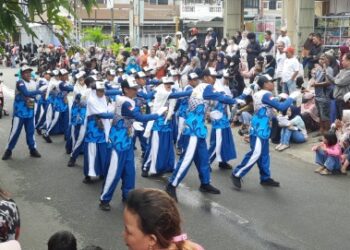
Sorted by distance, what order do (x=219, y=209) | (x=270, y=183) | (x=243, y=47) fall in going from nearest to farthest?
(x=219, y=209)
(x=270, y=183)
(x=243, y=47)

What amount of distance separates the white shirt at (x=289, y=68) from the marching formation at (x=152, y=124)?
9.15 ft

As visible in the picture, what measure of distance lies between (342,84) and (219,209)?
4.55 meters

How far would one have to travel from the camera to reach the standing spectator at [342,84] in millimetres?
10438

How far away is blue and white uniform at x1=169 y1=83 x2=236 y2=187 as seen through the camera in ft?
25.5

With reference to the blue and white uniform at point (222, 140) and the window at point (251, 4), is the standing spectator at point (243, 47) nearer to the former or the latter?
the blue and white uniform at point (222, 140)

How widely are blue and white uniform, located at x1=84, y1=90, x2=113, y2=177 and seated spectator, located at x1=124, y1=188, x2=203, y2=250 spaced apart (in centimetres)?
626

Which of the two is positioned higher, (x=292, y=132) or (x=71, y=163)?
(x=292, y=132)

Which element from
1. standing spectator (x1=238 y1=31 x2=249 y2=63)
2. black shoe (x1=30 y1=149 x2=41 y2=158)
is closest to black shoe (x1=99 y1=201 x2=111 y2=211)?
black shoe (x1=30 y1=149 x2=41 y2=158)

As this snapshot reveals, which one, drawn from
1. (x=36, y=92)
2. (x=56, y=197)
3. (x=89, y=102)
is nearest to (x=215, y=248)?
(x=56, y=197)

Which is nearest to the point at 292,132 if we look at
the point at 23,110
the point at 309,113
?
the point at 309,113

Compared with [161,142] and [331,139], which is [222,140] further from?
[331,139]

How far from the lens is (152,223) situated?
7.85 ft

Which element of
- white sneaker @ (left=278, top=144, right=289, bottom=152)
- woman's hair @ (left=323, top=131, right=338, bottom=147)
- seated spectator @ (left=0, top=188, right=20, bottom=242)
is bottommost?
white sneaker @ (left=278, top=144, right=289, bottom=152)

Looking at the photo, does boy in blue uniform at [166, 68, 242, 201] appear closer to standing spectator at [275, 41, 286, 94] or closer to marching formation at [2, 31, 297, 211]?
marching formation at [2, 31, 297, 211]
